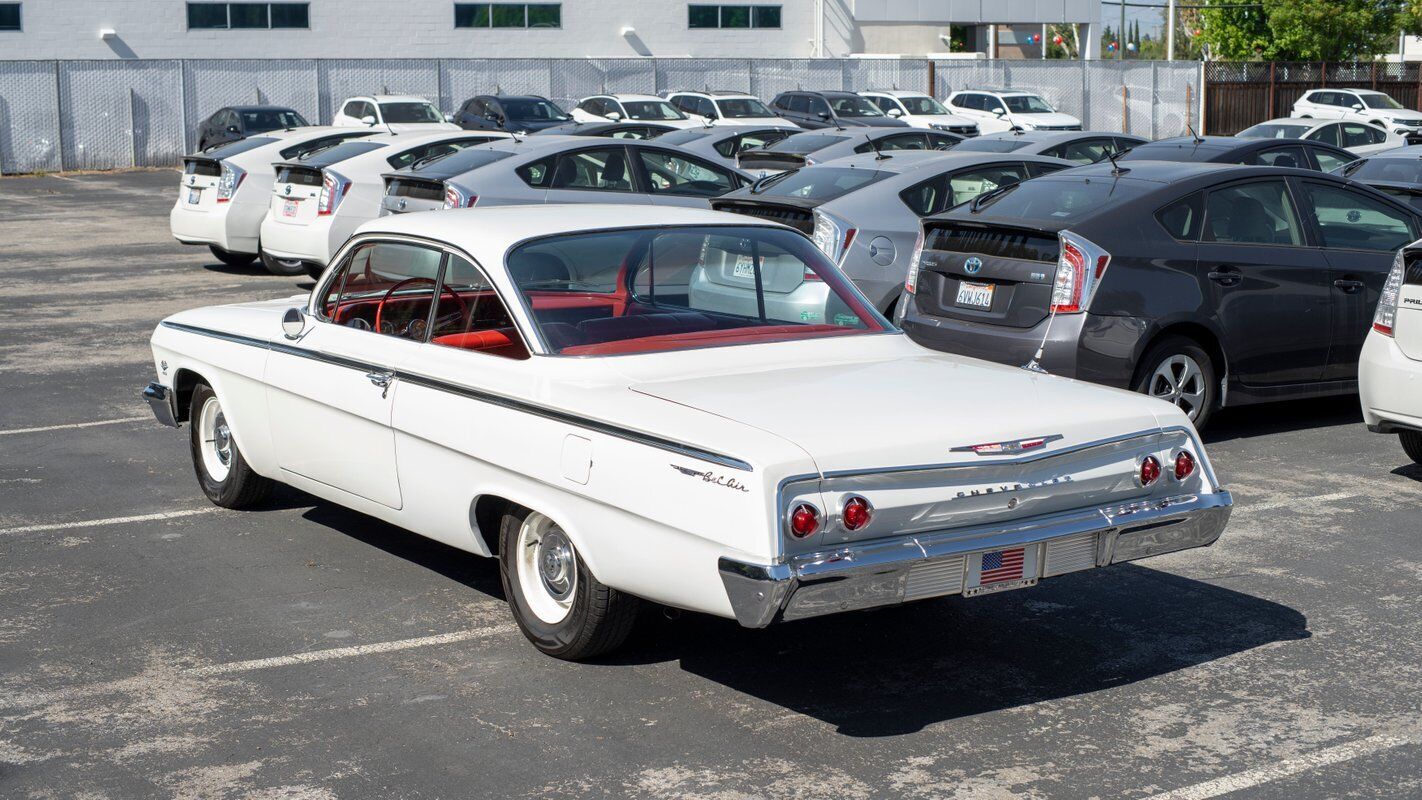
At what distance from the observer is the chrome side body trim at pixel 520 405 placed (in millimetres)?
5047

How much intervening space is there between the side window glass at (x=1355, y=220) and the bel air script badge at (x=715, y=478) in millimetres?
6388

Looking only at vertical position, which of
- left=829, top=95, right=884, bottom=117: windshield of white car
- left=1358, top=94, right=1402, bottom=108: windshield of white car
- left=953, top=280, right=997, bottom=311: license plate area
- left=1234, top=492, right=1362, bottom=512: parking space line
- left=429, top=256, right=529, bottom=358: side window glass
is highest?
left=1358, top=94, right=1402, bottom=108: windshield of white car

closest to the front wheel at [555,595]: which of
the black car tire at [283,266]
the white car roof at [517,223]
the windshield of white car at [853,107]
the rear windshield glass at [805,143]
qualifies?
the white car roof at [517,223]

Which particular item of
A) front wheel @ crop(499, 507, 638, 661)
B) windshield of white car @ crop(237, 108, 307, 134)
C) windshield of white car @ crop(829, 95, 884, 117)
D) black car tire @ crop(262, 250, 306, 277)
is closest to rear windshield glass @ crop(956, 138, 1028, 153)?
black car tire @ crop(262, 250, 306, 277)

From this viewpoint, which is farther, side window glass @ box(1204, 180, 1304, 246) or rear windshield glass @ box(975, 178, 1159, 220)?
side window glass @ box(1204, 180, 1304, 246)

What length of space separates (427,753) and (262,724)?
2.01ft

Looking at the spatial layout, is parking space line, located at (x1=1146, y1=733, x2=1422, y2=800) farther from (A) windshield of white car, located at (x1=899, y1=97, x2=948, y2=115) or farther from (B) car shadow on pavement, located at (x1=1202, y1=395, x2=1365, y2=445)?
(A) windshield of white car, located at (x1=899, y1=97, x2=948, y2=115)

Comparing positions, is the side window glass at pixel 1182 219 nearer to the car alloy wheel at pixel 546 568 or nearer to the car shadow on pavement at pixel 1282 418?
the car shadow on pavement at pixel 1282 418

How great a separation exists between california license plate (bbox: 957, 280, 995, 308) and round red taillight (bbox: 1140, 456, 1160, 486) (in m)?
3.82

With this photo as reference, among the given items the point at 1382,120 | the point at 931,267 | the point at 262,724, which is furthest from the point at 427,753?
the point at 1382,120

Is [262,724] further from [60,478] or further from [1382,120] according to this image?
[1382,120]

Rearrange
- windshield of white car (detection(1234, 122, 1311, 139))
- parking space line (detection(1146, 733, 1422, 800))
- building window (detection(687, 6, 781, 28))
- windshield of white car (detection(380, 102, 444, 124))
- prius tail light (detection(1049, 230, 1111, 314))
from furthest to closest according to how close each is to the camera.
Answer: building window (detection(687, 6, 781, 28)), windshield of white car (detection(380, 102, 444, 124)), windshield of white car (detection(1234, 122, 1311, 139)), prius tail light (detection(1049, 230, 1111, 314)), parking space line (detection(1146, 733, 1422, 800))

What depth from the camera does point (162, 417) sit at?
8.44m

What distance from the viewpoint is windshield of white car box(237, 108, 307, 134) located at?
34906 millimetres
